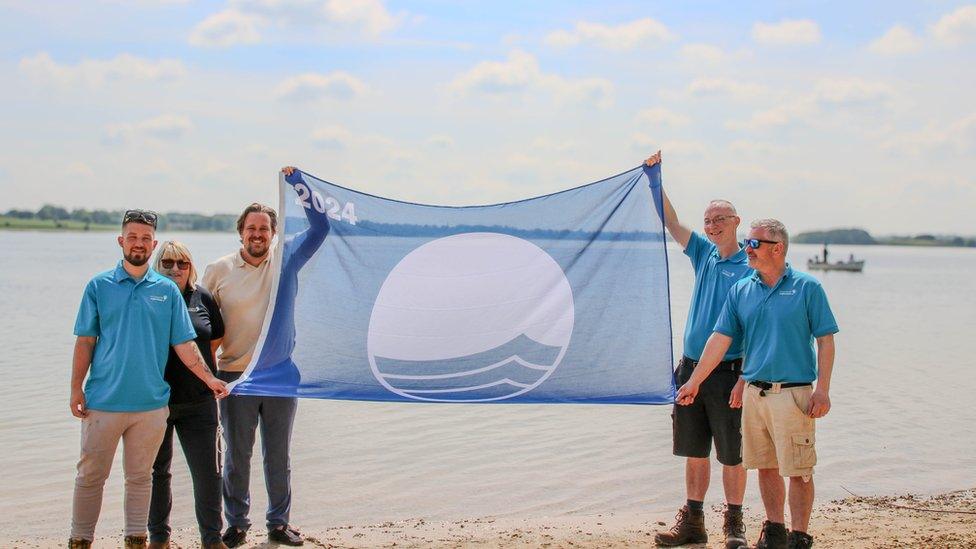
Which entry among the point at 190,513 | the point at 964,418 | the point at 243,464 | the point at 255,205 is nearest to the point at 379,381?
the point at 243,464

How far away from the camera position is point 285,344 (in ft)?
16.6

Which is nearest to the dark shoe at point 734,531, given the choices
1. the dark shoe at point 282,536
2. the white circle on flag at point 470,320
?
the white circle on flag at point 470,320

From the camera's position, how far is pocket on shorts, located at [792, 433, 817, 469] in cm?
457

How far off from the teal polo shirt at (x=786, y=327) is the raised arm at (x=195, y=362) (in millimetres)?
2967

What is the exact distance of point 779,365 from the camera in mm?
4590

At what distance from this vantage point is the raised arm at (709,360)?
487cm

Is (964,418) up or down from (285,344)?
down

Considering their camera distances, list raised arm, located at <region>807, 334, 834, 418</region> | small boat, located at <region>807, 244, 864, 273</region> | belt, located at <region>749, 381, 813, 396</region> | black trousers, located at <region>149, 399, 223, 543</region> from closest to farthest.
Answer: raised arm, located at <region>807, 334, 834, 418</region>, belt, located at <region>749, 381, 813, 396</region>, black trousers, located at <region>149, 399, 223, 543</region>, small boat, located at <region>807, 244, 864, 273</region>

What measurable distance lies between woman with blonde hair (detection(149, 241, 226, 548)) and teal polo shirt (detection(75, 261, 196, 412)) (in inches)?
9.6

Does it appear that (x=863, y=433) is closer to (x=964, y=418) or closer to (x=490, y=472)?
(x=964, y=418)

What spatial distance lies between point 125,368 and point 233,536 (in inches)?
55.2

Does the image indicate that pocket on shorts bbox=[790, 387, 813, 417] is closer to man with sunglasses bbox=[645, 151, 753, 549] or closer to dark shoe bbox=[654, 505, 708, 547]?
man with sunglasses bbox=[645, 151, 753, 549]

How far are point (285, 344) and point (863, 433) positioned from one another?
23.1 feet

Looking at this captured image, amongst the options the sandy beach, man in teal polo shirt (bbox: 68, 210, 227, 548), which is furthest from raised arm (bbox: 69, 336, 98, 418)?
the sandy beach
